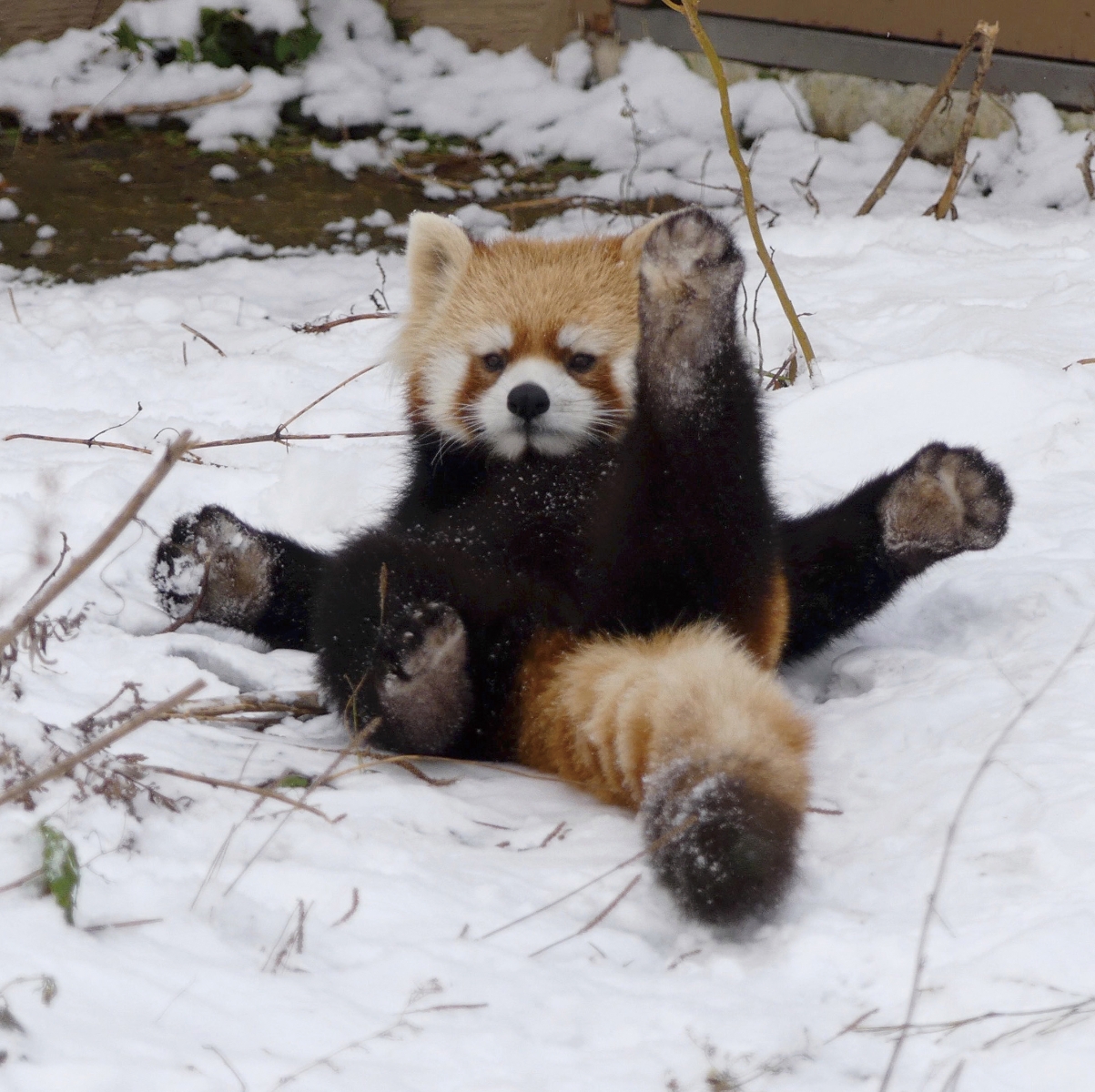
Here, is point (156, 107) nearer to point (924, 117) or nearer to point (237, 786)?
point (924, 117)

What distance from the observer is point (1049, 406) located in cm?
384

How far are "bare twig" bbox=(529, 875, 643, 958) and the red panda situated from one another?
87 millimetres

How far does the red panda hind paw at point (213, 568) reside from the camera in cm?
302

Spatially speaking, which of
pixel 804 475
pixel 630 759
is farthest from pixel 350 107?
pixel 630 759

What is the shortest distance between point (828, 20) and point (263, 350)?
388cm

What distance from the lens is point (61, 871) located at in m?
1.67

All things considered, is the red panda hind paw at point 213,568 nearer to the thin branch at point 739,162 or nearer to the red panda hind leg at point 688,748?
the red panda hind leg at point 688,748

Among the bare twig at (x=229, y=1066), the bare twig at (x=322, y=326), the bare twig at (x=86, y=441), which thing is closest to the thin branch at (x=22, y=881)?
the bare twig at (x=229, y=1066)

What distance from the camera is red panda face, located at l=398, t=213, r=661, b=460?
285 centimetres

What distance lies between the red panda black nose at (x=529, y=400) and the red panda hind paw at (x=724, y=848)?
1.12 m

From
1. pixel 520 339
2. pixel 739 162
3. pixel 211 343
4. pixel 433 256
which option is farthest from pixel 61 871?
pixel 211 343

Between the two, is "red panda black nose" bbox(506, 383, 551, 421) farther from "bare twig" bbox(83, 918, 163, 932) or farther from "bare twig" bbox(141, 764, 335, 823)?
"bare twig" bbox(83, 918, 163, 932)

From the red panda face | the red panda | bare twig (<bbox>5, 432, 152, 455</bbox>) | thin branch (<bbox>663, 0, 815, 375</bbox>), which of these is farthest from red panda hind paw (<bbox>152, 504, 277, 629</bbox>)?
thin branch (<bbox>663, 0, 815, 375</bbox>)

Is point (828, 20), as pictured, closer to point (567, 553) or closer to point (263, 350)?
point (263, 350)
